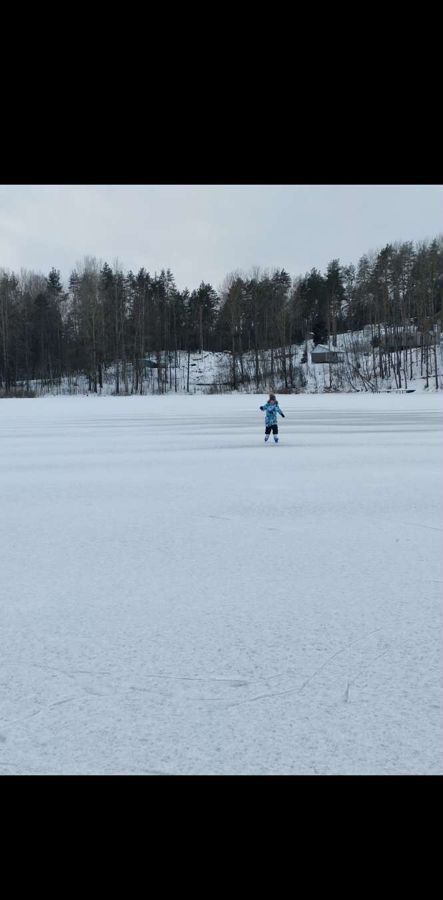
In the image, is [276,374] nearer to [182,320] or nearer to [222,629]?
[182,320]

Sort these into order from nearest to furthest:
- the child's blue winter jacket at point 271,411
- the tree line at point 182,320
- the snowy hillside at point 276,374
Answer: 1. the child's blue winter jacket at point 271,411
2. the snowy hillside at point 276,374
3. the tree line at point 182,320

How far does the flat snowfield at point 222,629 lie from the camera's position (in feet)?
7.48

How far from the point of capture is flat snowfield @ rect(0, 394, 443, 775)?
2281 mm

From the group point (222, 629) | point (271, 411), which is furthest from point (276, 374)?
point (222, 629)

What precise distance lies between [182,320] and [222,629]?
68.7 meters

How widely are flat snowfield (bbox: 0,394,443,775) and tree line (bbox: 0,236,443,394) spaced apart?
154 ft

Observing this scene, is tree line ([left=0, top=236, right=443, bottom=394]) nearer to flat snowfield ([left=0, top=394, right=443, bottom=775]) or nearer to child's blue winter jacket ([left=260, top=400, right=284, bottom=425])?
child's blue winter jacket ([left=260, top=400, right=284, bottom=425])

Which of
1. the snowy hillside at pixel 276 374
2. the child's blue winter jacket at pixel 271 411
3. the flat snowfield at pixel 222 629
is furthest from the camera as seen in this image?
the snowy hillside at pixel 276 374

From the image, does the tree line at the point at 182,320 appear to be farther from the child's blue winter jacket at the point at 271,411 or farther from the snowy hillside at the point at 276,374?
the child's blue winter jacket at the point at 271,411

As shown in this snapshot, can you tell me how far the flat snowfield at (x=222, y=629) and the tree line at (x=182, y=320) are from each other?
46888 mm

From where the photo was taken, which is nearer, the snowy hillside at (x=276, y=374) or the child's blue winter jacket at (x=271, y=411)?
the child's blue winter jacket at (x=271, y=411)

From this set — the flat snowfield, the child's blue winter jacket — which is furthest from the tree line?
the flat snowfield

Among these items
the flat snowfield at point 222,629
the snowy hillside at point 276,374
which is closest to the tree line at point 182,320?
the snowy hillside at point 276,374

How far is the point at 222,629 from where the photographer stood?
3.40 m
